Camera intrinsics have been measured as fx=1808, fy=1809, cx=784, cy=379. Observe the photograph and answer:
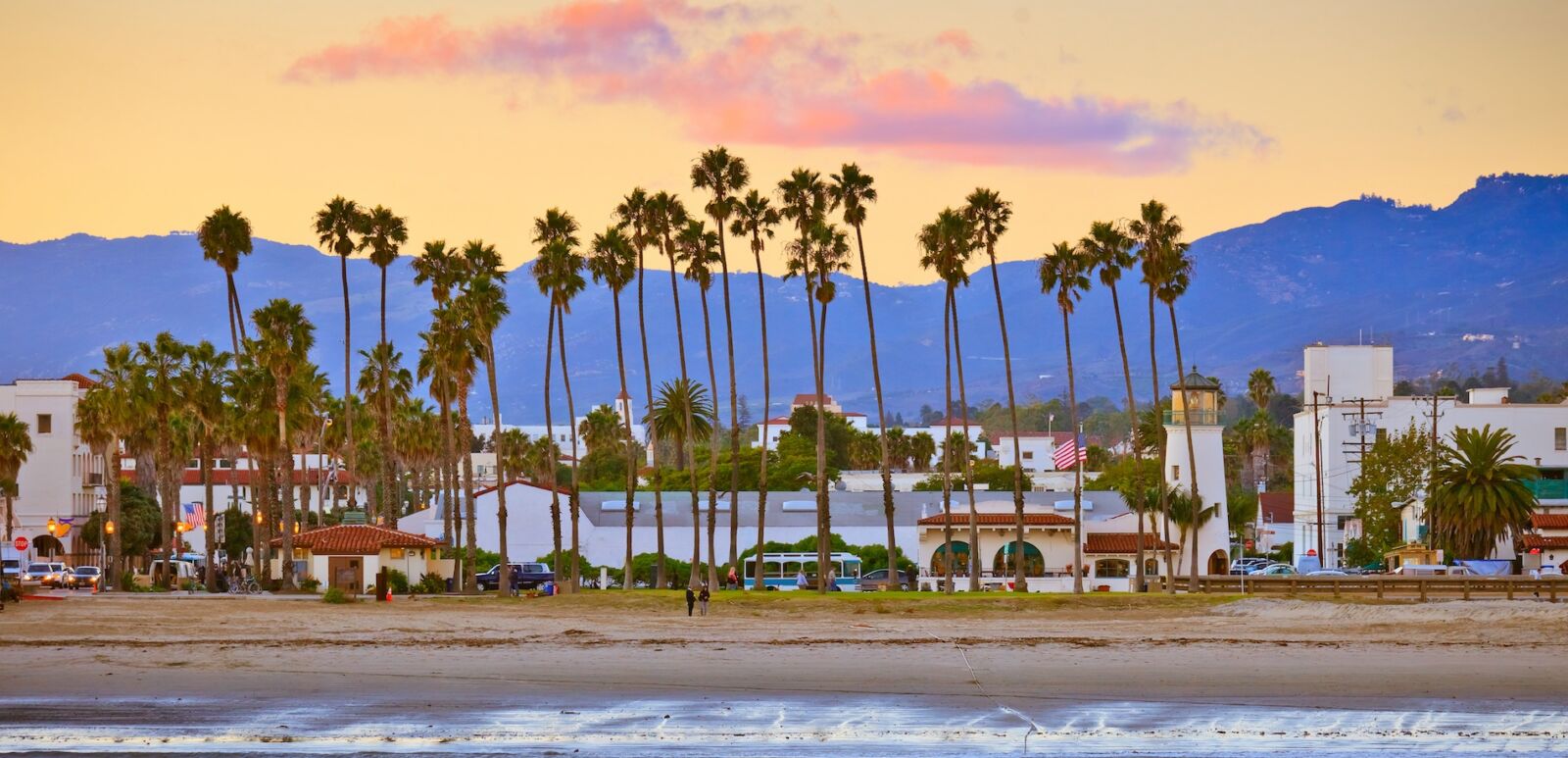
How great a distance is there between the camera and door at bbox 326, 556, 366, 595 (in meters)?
69.5

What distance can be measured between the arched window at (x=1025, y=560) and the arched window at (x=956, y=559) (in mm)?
1432

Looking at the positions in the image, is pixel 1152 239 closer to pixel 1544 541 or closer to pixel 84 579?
pixel 1544 541

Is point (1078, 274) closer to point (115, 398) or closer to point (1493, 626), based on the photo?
point (1493, 626)

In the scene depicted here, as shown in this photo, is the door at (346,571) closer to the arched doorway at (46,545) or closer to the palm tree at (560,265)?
the palm tree at (560,265)

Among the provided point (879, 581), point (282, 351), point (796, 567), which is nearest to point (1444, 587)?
point (879, 581)

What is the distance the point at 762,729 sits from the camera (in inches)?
1012

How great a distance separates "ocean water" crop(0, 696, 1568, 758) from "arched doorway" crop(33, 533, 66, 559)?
302ft

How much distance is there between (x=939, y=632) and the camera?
4428 cm

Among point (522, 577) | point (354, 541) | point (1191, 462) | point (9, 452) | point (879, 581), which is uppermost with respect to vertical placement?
point (9, 452)

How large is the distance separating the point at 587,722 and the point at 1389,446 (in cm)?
7203

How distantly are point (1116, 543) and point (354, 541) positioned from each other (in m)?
32.7

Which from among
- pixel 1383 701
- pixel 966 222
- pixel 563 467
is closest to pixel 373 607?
pixel 966 222

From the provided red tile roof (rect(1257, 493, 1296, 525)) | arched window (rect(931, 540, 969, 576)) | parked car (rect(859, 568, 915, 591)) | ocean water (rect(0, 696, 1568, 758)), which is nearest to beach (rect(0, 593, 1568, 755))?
ocean water (rect(0, 696, 1568, 758))

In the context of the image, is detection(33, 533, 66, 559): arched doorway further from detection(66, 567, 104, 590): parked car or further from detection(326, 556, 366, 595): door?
detection(326, 556, 366, 595): door
